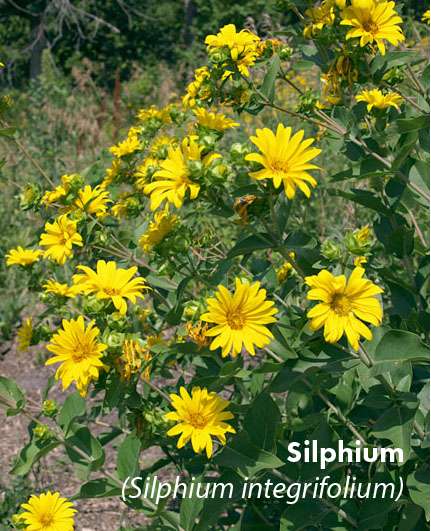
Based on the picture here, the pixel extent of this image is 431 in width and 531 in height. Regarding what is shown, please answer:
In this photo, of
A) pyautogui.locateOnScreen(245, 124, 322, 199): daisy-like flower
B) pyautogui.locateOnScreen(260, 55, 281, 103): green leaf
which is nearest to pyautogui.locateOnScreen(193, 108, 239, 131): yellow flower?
pyautogui.locateOnScreen(260, 55, 281, 103): green leaf

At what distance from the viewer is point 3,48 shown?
16.0 meters

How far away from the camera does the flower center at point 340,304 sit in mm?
1230

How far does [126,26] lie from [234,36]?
1695 cm

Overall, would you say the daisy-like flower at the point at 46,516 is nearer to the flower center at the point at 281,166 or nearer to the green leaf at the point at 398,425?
the green leaf at the point at 398,425

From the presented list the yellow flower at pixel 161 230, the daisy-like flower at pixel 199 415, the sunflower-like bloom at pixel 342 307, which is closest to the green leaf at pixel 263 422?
the daisy-like flower at pixel 199 415

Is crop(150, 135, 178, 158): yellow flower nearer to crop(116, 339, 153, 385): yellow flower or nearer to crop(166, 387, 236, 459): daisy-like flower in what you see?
crop(116, 339, 153, 385): yellow flower

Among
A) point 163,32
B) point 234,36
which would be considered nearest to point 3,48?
point 163,32

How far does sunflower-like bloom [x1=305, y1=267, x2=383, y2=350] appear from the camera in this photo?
3.92 ft

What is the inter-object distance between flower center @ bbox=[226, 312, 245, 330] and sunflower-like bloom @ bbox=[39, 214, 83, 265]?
60 cm

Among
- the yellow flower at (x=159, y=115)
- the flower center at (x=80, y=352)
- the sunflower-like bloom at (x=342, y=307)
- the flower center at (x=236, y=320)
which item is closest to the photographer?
the sunflower-like bloom at (x=342, y=307)

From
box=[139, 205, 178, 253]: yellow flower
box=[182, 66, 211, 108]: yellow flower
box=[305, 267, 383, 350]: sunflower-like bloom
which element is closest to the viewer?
box=[305, 267, 383, 350]: sunflower-like bloom

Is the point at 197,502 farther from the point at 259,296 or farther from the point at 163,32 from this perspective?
the point at 163,32

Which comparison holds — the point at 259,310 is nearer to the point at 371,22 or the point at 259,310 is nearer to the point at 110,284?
the point at 110,284

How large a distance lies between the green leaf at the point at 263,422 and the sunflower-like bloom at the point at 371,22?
0.97 meters
